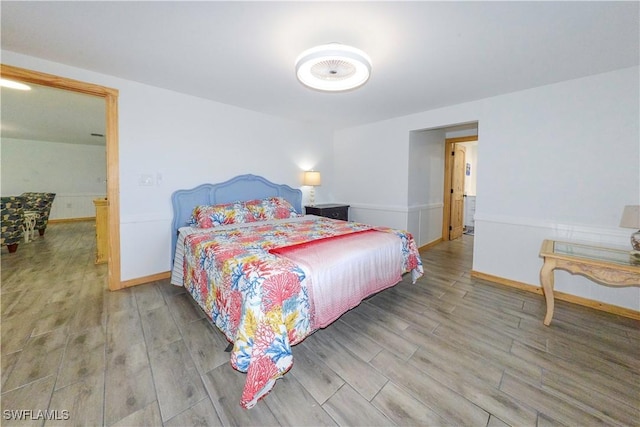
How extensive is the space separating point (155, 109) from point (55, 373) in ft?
8.72

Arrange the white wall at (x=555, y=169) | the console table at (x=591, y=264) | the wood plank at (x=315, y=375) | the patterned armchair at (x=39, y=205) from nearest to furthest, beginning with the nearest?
the wood plank at (x=315, y=375) → the console table at (x=591, y=264) → the white wall at (x=555, y=169) → the patterned armchair at (x=39, y=205)

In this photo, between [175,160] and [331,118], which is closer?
[175,160]

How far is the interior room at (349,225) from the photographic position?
1.45m

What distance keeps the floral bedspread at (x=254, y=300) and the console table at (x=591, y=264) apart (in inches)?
83.5

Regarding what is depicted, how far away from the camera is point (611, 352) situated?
5.89ft

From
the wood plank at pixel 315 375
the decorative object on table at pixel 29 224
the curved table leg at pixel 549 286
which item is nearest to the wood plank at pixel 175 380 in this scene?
the wood plank at pixel 315 375

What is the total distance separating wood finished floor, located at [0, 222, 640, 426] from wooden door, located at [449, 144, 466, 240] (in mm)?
2897

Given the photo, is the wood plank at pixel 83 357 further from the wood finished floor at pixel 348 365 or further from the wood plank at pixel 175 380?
the wood plank at pixel 175 380

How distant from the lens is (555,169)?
8.70 ft

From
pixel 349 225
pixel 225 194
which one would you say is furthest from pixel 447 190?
pixel 225 194

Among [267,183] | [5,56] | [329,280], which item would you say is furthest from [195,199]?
[329,280]

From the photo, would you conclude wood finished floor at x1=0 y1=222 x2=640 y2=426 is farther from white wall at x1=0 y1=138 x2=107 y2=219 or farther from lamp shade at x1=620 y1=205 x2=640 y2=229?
white wall at x1=0 y1=138 x2=107 y2=219

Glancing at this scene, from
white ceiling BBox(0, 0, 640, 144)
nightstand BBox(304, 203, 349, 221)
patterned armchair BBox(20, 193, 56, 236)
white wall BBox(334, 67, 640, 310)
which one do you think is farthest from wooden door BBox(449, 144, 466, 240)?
patterned armchair BBox(20, 193, 56, 236)

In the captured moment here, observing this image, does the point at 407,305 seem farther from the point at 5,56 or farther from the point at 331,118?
the point at 5,56
